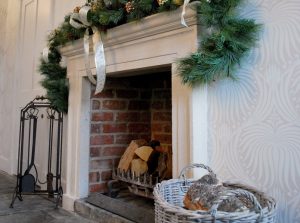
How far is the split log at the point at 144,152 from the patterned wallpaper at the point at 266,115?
579mm

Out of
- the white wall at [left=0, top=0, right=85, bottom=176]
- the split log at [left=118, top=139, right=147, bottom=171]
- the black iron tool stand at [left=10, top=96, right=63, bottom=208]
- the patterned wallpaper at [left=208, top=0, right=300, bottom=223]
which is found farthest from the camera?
the white wall at [left=0, top=0, right=85, bottom=176]

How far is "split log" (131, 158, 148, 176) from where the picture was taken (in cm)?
162

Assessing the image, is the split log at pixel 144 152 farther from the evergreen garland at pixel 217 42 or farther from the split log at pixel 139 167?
the evergreen garland at pixel 217 42

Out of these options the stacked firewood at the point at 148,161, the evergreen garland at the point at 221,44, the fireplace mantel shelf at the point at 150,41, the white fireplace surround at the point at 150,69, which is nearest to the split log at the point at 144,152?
the stacked firewood at the point at 148,161

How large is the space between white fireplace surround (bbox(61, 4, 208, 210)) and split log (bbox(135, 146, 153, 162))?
33cm

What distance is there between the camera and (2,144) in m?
3.39

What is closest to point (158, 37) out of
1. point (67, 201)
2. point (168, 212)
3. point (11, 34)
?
point (168, 212)

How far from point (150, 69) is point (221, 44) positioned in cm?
47

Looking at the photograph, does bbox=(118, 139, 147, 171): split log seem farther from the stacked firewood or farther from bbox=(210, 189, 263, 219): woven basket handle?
bbox=(210, 189, 263, 219): woven basket handle

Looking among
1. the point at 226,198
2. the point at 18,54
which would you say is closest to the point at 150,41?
the point at 226,198

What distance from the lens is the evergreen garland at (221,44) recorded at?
1024mm

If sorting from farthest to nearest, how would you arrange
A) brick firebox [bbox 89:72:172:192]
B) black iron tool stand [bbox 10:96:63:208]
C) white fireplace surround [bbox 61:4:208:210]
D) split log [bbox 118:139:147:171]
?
black iron tool stand [bbox 10:96:63:208] → brick firebox [bbox 89:72:172:192] → split log [bbox 118:139:147:171] → white fireplace surround [bbox 61:4:208:210]

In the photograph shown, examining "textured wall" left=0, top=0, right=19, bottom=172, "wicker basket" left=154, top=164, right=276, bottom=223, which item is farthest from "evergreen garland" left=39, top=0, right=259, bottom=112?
"textured wall" left=0, top=0, right=19, bottom=172

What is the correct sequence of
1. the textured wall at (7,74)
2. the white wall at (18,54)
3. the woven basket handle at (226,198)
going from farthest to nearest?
1. the textured wall at (7,74)
2. the white wall at (18,54)
3. the woven basket handle at (226,198)
